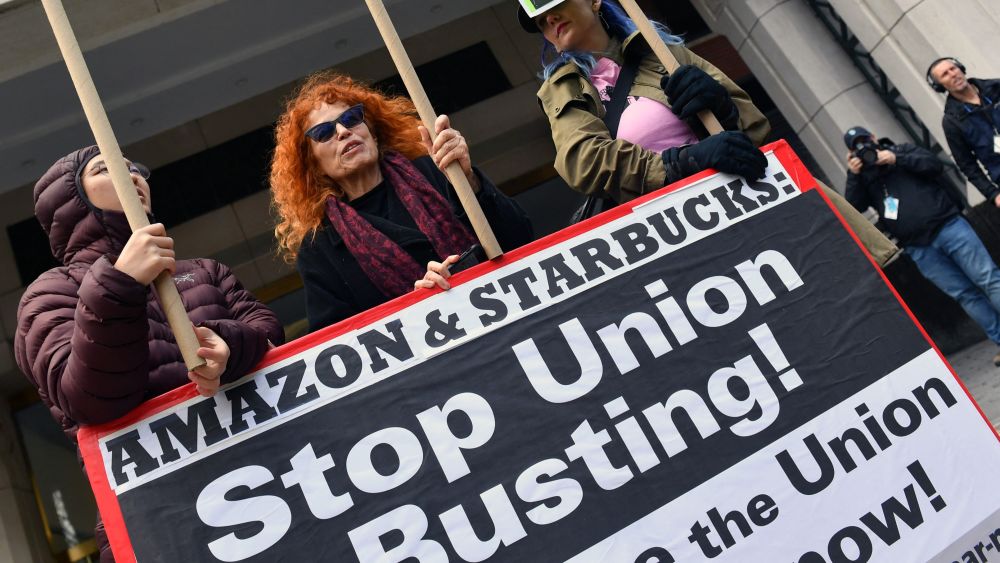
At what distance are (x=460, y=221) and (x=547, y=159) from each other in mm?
6480

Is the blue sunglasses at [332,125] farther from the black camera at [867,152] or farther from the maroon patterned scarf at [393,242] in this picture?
the black camera at [867,152]

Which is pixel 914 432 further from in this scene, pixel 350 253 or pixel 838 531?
pixel 350 253

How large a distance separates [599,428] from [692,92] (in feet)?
3.71

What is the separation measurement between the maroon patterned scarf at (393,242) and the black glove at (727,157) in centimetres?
71

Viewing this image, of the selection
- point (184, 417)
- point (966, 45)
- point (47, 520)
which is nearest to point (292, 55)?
point (47, 520)

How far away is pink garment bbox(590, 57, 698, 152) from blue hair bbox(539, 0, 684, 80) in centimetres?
22

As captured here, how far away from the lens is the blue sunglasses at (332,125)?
2.85 metres

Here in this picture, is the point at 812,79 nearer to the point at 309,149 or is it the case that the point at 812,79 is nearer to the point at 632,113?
the point at 632,113

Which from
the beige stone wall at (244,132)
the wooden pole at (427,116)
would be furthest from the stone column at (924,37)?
the wooden pole at (427,116)

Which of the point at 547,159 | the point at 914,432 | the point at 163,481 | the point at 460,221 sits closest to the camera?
the point at 163,481

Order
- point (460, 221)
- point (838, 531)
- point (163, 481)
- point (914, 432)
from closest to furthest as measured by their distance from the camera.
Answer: point (163, 481) < point (838, 531) < point (914, 432) < point (460, 221)

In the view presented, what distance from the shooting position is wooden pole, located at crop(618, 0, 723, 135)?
2662 mm

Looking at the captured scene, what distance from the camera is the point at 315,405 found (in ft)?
6.64

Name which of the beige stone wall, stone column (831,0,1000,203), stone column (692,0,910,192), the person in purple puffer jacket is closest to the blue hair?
the person in purple puffer jacket
